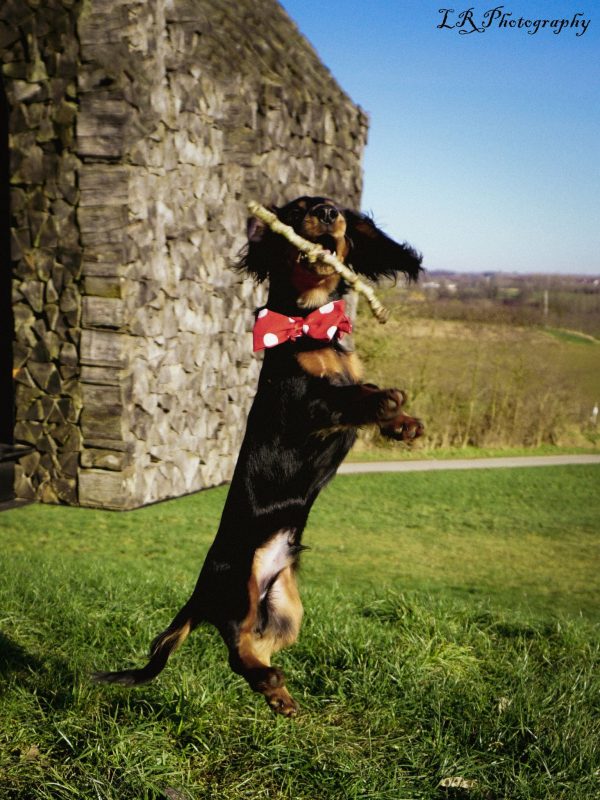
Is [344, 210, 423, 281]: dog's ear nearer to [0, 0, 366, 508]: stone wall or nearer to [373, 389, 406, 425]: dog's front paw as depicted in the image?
[373, 389, 406, 425]: dog's front paw

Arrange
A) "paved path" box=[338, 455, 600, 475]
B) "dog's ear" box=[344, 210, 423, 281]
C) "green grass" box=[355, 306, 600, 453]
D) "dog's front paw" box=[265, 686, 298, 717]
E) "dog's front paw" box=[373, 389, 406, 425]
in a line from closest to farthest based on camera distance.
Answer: "dog's front paw" box=[373, 389, 406, 425] < "dog's front paw" box=[265, 686, 298, 717] < "dog's ear" box=[344, 210, 423, 281] < "paved path" box=[338, 455, 600, 475] < "green grass" box=[355, 306, 600, 453]

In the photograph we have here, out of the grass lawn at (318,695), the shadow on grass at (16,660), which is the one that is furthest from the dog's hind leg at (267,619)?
the shadow on grass at (16,660)

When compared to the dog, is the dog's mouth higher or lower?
higher

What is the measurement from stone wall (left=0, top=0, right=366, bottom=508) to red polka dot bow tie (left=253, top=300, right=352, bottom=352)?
5517mm

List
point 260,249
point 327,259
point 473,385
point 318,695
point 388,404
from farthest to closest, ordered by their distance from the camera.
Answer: point 473,385
point 318,695
point 260,249
point 327,259
point 388,404

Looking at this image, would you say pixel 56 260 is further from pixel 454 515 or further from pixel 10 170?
pixel 454 515

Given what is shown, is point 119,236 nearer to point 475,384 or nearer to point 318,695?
point 318,695

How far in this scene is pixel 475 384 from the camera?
12.9 m

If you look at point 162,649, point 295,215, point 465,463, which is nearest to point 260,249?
point 295,215

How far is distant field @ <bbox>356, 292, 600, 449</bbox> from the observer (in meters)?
13.1

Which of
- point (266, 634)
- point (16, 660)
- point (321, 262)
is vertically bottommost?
point (16, 660)

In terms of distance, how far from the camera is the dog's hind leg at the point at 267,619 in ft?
8.05

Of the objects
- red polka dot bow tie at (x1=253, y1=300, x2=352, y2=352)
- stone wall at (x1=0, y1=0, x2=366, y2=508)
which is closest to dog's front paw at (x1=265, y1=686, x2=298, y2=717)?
red polka dot bow tie at (x1=253, y1=300, x2=352, y2=352)

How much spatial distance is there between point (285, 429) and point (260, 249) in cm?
51
